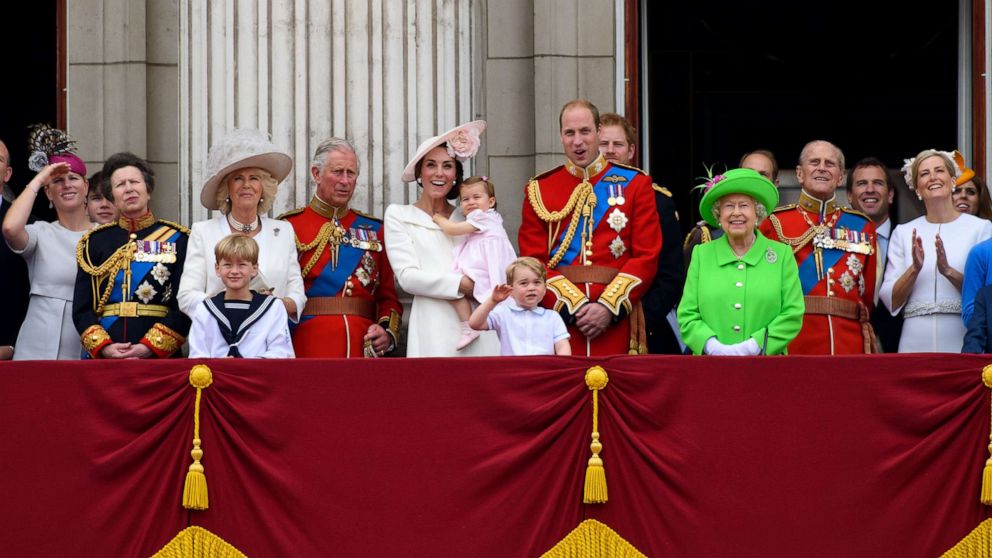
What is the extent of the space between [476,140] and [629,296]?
1.17 meters

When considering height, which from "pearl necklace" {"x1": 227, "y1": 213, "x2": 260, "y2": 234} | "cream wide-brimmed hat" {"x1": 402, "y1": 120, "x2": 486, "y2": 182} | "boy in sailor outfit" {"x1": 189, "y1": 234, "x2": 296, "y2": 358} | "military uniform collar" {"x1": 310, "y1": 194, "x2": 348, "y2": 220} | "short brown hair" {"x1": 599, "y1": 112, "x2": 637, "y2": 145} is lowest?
"boy in sailor outfit" {"x1": 189, "y1": 234, "x2": 296, "y2": 358}

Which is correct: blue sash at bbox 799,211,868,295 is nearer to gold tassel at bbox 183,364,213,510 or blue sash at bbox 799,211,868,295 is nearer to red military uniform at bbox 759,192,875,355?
red military uniform at bbox 759,192,875,355

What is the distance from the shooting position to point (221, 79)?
11133 mm

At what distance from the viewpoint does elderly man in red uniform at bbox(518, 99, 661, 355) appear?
9234mm

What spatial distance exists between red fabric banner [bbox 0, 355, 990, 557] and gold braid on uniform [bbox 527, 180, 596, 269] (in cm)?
116

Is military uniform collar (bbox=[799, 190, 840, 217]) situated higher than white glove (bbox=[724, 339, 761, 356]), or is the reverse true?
military uniform collar (bbox=[799, 190, 840, 217])

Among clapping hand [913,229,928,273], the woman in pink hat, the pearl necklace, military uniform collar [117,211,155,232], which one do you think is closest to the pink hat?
the woman in pink hat

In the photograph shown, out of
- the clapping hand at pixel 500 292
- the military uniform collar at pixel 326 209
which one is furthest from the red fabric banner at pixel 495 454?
the military uniform collar at pixel 326 209

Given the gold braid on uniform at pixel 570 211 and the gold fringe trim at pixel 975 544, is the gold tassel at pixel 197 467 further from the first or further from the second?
the gold fringe trim at pixel 975 544

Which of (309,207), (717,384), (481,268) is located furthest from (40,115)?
(717,384)

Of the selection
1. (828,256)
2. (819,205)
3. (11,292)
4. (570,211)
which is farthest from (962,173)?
(11,292)

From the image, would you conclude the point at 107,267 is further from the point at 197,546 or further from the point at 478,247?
the point at 478,247

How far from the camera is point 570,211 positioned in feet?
31.2

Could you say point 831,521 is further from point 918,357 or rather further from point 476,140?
point 476,140
